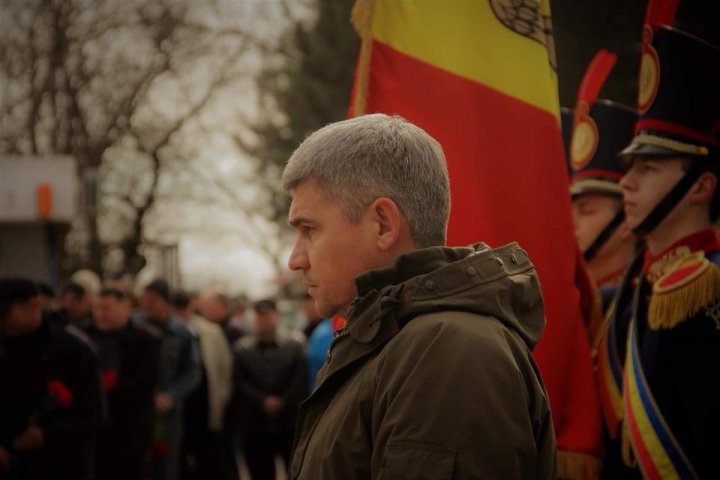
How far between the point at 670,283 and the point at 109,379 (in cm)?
544

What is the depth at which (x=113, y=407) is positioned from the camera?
773 centimetres

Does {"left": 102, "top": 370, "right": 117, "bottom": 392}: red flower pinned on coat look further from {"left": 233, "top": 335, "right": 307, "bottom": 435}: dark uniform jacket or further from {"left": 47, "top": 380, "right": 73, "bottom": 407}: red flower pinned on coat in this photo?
{"left": 47, "top": 380, "right": 73, "bottom": 407}: red flower pinned on coat

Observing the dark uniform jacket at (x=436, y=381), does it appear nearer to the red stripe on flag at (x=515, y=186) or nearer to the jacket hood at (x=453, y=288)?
the jacket hood at (x=453, y=288)

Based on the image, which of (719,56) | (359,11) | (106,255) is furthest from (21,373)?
(106,255)

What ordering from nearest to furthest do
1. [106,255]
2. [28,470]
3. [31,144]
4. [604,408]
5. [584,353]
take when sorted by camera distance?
[584,353] < [604,408] < [28,470] < [31,144] < [106,255]

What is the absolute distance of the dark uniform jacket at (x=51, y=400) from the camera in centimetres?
547

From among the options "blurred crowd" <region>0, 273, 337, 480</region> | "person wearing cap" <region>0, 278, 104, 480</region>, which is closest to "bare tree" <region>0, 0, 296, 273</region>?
"blurred crowd" <region>0, 273, 337, 480</region>

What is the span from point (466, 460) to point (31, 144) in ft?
59.1

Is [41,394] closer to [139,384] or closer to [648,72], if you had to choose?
[139,384]

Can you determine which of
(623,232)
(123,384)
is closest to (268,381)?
(123,384)

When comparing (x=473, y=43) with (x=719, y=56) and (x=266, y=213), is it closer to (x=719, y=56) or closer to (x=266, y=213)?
(x=719, y=56)

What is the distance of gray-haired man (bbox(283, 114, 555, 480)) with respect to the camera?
5.57 feet

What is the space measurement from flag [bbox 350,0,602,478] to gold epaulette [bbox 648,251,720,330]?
0.91 feet

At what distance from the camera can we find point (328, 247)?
1991 millimetres
